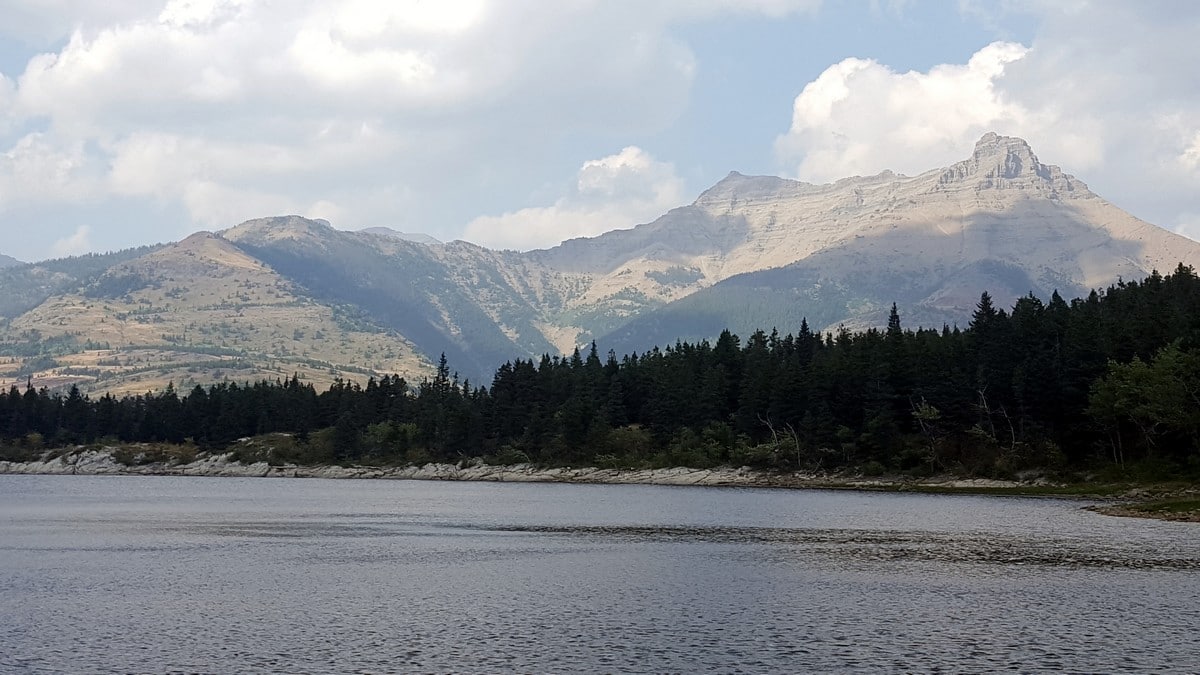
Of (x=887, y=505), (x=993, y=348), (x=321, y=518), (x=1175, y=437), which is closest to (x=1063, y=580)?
(x=887, y=505)

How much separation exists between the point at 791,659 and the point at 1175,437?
123 m

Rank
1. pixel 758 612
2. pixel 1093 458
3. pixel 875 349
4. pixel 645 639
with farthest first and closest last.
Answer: pixel 875 349, pixel 1093 458, pixel 758 612, pixel 645 639

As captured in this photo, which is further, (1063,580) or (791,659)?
(1063,580)

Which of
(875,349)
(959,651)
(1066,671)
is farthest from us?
(875,349)

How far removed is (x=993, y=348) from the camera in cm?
17450

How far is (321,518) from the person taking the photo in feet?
411

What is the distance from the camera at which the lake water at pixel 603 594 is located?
4422 cm

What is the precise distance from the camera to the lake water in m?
44.2

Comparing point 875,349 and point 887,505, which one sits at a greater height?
point 875,349

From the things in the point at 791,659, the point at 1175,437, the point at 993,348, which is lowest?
the point at 791,659

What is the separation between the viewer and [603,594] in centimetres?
6206

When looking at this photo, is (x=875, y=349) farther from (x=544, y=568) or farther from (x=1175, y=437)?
(x=544, y=568)

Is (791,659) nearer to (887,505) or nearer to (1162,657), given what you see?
(1162,657)

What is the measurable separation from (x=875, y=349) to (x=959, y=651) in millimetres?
150107
